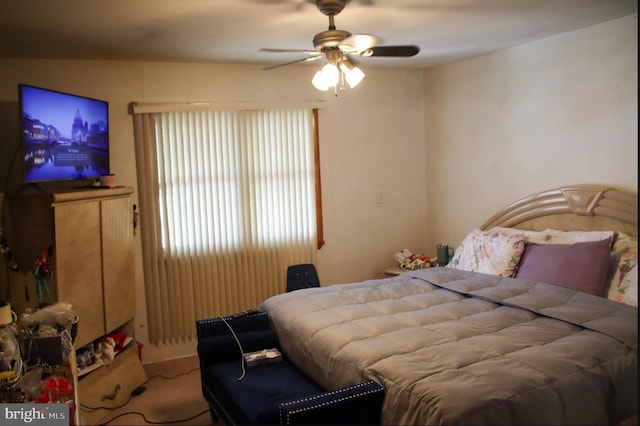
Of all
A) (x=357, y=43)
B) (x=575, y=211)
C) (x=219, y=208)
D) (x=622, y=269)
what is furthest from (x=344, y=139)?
(x=622, y=269)

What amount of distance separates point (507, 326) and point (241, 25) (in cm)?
206

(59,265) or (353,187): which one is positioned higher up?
(353,187)

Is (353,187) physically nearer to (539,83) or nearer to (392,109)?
(392,109)

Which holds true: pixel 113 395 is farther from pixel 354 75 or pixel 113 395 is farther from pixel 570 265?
pixel 570 265

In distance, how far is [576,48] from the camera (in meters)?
2.14

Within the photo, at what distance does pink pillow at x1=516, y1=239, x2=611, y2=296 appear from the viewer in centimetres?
203

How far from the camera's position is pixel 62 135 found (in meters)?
3.00

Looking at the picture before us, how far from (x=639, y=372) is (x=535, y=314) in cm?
158

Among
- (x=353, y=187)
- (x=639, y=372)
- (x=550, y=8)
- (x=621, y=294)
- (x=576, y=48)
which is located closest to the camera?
(x=639, y=372)

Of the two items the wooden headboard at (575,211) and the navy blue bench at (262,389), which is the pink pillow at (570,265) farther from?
the navy blue bench at (262,389)

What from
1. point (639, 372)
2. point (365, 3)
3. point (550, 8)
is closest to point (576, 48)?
point (550, 8)

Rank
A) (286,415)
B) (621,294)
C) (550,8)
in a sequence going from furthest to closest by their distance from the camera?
(550,8)
(286,415)
(621,294)

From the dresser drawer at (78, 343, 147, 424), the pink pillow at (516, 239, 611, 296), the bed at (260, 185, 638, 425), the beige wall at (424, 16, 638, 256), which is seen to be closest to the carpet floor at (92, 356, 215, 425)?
the dresser drawer at (78, 343, 147, 424)

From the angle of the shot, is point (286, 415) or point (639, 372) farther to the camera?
point (286, 415)
